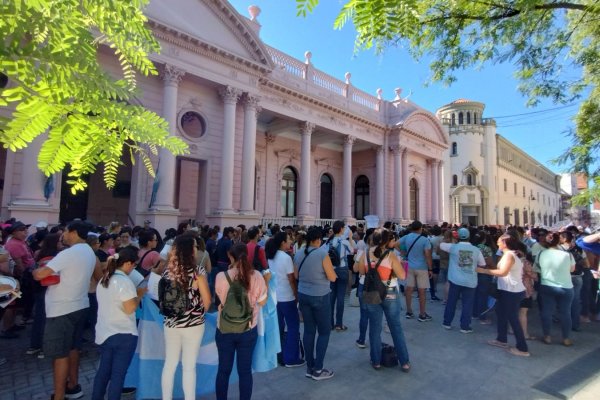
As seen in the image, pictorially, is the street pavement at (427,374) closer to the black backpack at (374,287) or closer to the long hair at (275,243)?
the black backpack at (374,287)

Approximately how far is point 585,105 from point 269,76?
463 inches

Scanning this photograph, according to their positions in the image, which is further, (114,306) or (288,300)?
(288,300)

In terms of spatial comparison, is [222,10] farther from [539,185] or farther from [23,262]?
[539,185]

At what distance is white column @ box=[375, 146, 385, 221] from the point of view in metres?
21.6

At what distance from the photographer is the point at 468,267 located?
596cm

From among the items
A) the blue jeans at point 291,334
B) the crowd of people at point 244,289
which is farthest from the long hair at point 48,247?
the blue jeans at point 291,334

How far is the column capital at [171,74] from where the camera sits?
11703 mm

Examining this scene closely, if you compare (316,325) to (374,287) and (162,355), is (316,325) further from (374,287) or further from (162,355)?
(162,355)

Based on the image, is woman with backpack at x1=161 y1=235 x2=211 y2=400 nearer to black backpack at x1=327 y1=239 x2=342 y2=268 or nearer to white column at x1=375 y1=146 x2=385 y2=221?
black backpack at x1=327 y1=239 x2=342 y2=268

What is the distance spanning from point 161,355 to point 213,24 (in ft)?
43.0

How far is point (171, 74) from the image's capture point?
464 inches

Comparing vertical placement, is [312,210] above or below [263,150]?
below

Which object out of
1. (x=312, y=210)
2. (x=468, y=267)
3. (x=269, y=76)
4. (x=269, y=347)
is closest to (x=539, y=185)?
(x=312, y=210)

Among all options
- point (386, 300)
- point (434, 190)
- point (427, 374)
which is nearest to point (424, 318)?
point (427, 374)
